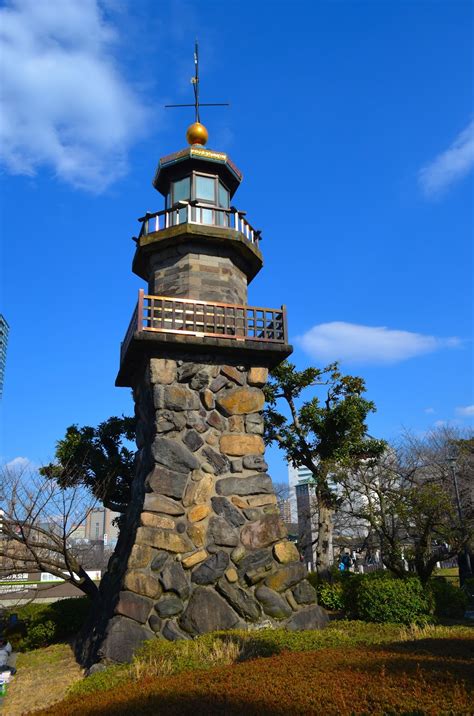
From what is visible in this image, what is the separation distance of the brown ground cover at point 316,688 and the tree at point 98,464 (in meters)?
9.93

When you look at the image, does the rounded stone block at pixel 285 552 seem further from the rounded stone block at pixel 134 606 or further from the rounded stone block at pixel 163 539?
the rounded stone block at pixel 134 606

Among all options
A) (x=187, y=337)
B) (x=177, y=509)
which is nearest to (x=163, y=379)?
(x=187, y=337)

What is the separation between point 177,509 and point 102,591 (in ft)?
11.4

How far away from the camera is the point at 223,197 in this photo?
55.6ft

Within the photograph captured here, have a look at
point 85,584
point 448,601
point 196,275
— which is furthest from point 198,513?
point 448,601

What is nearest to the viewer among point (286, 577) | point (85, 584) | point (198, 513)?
point (286, 577)

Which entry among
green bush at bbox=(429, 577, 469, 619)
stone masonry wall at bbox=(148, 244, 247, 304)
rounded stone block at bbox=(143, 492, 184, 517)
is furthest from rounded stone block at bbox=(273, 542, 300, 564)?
stone masonry wall at bbox=(148, 244, 247, 304)

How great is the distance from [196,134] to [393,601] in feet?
51.3

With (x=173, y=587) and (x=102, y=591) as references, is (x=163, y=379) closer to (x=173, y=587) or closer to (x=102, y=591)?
(x=173, y=587)

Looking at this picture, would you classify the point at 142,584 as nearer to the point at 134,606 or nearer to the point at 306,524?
the point at 134,606

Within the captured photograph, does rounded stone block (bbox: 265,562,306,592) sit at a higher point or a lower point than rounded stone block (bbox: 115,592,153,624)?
higher

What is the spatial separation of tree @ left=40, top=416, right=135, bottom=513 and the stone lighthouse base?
11.2 feet

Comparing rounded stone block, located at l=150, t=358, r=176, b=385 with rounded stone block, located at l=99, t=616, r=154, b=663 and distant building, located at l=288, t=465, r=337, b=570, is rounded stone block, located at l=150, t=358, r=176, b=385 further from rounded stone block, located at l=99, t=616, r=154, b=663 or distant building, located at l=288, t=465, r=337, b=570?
distant building, located at l=288, t=465, r=337, b=570

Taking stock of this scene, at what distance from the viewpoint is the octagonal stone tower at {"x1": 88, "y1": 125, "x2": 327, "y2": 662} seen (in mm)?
11445
